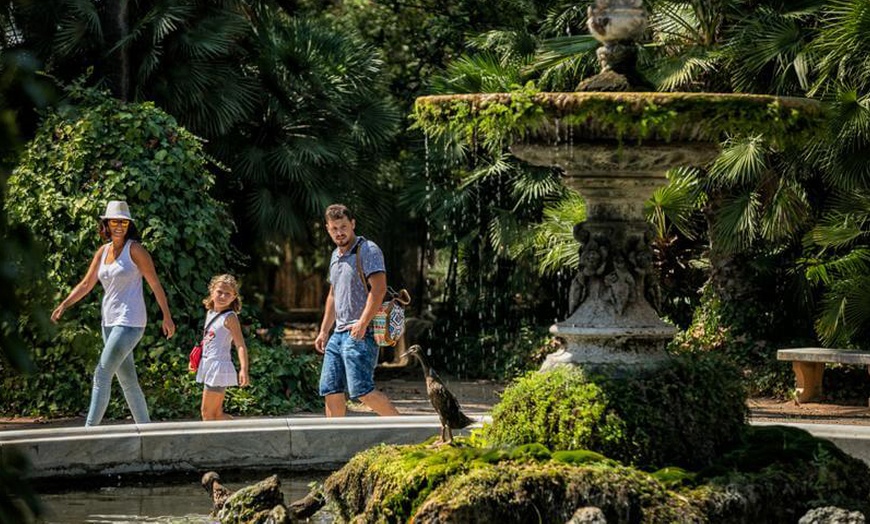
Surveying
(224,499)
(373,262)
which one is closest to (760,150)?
(373,262)

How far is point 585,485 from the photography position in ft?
18.4

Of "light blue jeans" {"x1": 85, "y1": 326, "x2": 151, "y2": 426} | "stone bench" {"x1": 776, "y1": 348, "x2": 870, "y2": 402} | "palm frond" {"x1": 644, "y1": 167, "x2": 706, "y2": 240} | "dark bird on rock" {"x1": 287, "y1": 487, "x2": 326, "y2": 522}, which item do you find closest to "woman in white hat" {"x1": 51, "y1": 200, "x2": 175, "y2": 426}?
"light blue jeans" {"x1": 85, "y1": 326, "x2": 151, "y2": 426}

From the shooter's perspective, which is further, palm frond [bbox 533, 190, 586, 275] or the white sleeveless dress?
palm frond [bbox 533, 190, 586, 275]

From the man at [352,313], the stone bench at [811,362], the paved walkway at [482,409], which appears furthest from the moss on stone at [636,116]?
the stone bench at [811,362]

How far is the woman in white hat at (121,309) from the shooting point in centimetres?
862

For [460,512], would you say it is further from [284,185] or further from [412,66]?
[412,66]

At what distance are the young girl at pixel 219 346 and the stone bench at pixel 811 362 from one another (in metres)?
6.48

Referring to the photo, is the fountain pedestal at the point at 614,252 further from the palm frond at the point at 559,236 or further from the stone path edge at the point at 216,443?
the palm frond at the point at 559,236

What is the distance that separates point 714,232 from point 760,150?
4.35ft

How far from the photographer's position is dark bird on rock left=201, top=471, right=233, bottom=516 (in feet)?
21.2

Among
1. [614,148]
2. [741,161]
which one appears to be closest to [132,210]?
[741,161]

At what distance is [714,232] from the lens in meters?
14.6

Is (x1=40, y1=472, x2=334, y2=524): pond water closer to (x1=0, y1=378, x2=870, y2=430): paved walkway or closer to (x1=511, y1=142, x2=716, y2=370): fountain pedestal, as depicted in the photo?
(x1=511, y1=142, x2=716, y2=370): fountain pedestal

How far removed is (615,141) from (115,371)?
3946 mm
